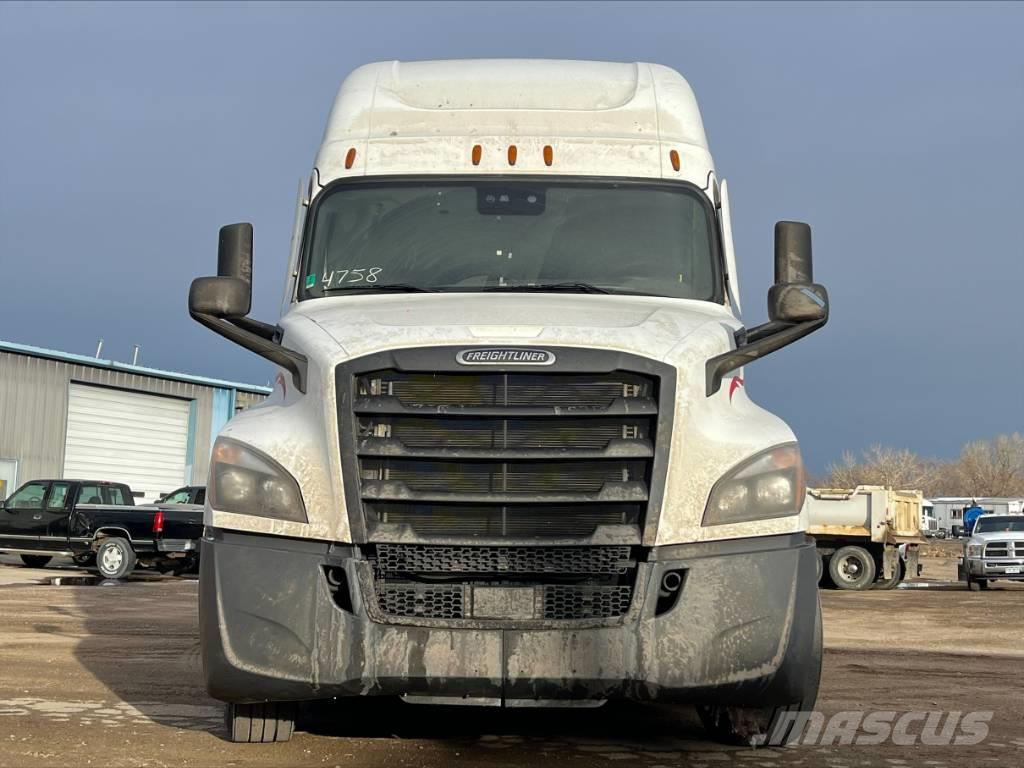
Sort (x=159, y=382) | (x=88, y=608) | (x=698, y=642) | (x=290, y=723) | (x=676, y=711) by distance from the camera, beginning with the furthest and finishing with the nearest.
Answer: (x=159, y=382) → (x=88, y=608) → (x=676, y=711) → (x=290, y=723) → (x=698, y=642)

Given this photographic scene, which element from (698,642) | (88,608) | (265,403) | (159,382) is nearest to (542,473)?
(698,642)

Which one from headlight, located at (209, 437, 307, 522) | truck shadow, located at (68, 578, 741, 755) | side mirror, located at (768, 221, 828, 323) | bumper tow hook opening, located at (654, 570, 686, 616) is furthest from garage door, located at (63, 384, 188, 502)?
bumper tow hook opening, located at (654, 570, 686, 616)

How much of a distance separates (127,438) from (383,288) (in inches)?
1472

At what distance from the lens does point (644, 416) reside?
21.1 feet

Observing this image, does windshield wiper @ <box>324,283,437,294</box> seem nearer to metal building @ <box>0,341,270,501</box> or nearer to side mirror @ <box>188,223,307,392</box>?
side mirror @ <box>188,223,307,392</box>

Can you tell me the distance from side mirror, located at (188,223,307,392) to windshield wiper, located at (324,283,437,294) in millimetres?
428

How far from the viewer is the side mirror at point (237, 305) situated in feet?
22.6

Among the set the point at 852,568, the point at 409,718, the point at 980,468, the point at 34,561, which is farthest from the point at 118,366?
the point at 980,468

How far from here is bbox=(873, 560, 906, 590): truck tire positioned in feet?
92.4

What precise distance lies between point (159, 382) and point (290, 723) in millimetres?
38331

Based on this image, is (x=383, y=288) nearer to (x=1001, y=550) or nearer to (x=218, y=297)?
(x=218, y=297)

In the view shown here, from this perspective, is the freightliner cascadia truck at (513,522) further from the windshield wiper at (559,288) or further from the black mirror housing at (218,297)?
the windshield wiper at (559,288)

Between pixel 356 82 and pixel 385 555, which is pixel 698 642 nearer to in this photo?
pixel 385 555

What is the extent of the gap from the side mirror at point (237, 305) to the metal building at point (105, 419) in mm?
30077
